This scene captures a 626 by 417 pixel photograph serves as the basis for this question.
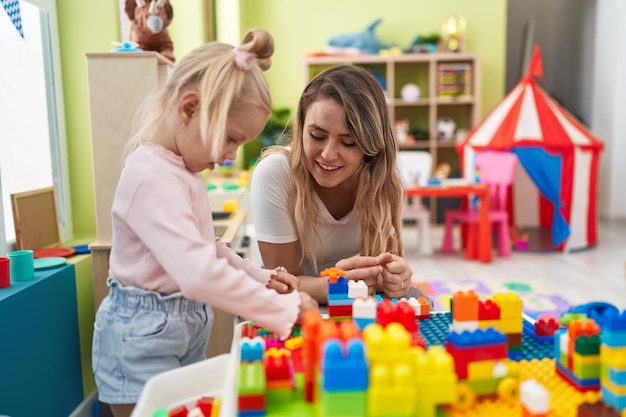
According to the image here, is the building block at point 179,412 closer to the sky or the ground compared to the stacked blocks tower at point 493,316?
closer to the ground

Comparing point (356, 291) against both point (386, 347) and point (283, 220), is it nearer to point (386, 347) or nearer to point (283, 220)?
point (386, 347)

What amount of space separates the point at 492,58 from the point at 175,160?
19.3 feet

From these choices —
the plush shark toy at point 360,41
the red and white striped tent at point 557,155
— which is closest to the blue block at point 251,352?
the red and white striped tent at point 557,155

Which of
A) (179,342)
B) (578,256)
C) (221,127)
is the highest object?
(221,127)

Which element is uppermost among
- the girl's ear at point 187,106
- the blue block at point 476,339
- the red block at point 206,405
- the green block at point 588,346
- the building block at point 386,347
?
the girl's ear at point 187,106

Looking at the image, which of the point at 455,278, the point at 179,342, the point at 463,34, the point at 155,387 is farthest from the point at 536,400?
the point at 463,34

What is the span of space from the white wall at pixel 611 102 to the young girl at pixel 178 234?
6300mm

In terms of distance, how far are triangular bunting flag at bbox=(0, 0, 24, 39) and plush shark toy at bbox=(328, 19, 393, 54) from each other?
14.8 ft

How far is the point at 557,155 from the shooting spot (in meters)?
4.75

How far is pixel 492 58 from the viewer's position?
246 inches

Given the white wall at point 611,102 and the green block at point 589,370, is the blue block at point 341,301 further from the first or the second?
the white wall at point 611,102

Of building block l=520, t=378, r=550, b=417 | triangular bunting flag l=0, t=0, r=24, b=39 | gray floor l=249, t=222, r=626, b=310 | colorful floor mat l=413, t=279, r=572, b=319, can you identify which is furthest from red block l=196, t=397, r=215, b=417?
colorful floor mat l=413, t=279, r=572, b=319

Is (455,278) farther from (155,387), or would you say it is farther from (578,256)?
(155,387)

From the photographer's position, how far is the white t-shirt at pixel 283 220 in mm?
1559
